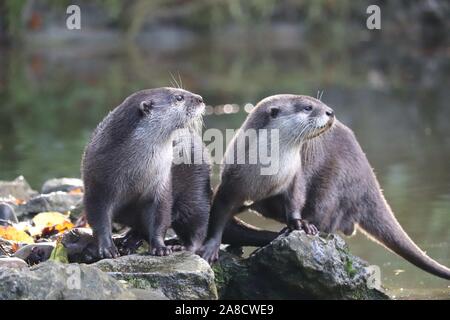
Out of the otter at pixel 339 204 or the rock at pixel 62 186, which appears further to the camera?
the rock at pixel 62 186

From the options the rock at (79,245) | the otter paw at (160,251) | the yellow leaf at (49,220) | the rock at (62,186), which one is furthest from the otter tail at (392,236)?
the rock at (62,186)

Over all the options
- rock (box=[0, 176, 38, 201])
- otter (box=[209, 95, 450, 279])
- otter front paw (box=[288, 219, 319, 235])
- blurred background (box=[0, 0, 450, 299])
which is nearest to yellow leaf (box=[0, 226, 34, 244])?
otter (box=[209, 95, 450, 279])

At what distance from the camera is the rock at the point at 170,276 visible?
15.2 feet

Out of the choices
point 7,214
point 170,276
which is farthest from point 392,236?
point 7,214

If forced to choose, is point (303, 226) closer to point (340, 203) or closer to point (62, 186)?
point (340, 203)

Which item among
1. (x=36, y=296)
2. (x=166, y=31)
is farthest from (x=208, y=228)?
(x=166, y=31)

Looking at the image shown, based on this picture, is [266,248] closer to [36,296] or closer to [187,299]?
[187,299]

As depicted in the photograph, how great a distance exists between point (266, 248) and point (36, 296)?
48.7 inches

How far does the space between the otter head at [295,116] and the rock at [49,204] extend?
2.03 meters

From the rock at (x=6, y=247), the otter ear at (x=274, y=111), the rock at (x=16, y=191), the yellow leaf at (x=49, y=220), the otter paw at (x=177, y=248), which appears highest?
the otter ear at (x=274, y=111)

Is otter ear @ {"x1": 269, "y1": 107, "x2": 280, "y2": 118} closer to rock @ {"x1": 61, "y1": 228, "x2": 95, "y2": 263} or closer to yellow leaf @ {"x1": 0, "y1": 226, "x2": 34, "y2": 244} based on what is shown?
rock @ {"x1": 61, "y1": 228, "x2": 95, "y2": 263}

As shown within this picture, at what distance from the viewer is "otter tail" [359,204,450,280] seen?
5.60 meters

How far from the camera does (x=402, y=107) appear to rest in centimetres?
1356

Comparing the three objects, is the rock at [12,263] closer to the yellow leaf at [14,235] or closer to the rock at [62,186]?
the yellow leaf at [14,235]
